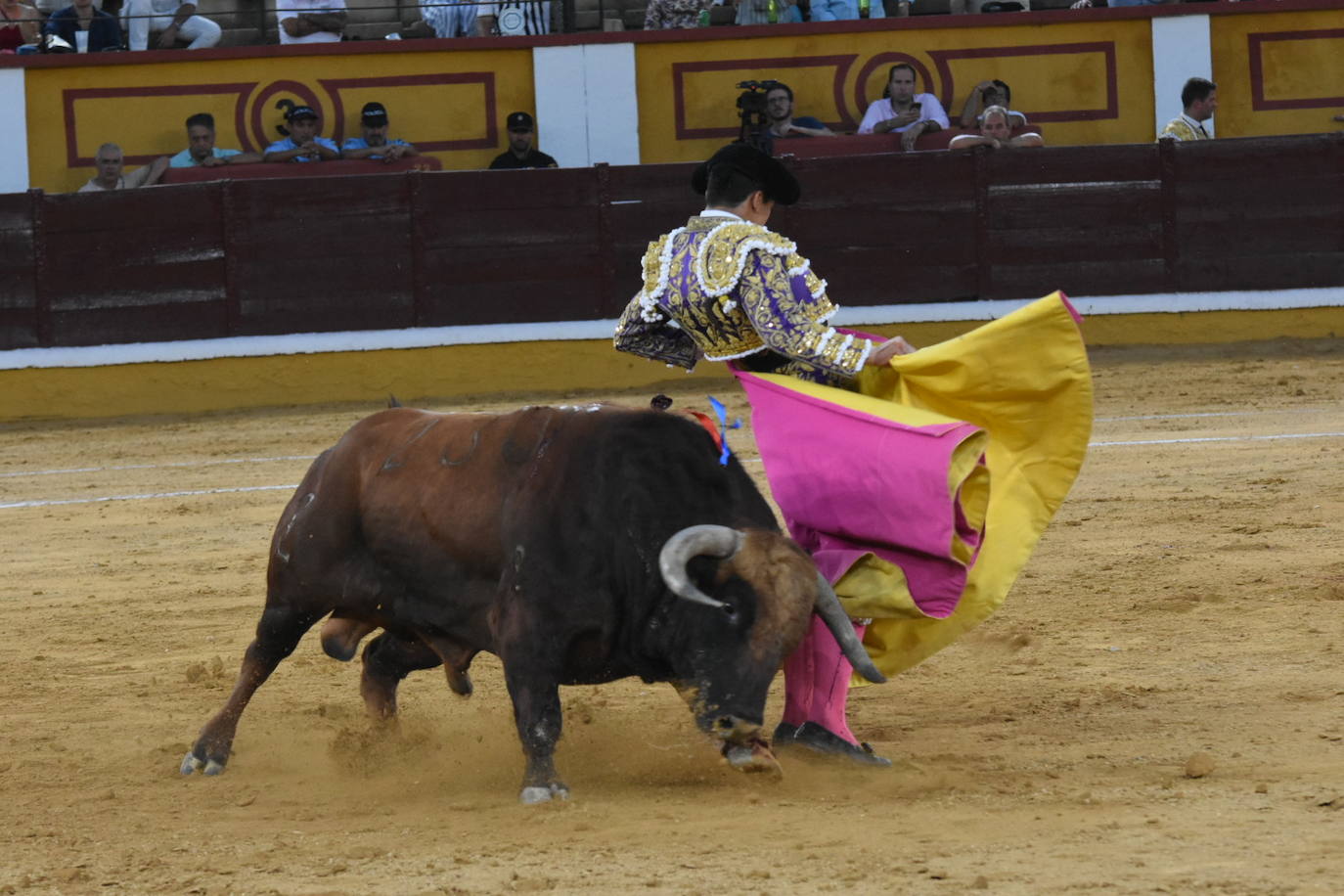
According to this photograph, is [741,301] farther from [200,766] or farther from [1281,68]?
Result: [1281,68]

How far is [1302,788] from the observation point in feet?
9.96

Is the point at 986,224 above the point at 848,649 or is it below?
above

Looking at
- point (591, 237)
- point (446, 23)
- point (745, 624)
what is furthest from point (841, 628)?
point (446, 23)

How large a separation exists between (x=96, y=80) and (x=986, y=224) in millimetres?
5033

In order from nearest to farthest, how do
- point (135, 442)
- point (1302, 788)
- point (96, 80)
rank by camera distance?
point (1302, 788) → point (135, 442) → point (96, 80)

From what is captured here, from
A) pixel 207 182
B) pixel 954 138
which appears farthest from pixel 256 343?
pixel 954 138

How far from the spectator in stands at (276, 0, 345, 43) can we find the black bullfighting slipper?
811 centimetres

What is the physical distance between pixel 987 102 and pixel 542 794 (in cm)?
783

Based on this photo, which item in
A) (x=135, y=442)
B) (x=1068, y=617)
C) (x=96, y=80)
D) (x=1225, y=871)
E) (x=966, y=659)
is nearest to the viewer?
(x=1225, y=871)

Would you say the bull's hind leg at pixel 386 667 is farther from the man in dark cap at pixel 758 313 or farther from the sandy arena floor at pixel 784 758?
the man in dark cap at pixel 758 313

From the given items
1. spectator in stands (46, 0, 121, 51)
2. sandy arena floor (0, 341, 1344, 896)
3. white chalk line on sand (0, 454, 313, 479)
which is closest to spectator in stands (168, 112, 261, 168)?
spectator in stands (46, 0, 121, 51)

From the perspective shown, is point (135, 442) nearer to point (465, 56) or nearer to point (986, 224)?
point (465, 56)

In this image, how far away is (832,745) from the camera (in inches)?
133

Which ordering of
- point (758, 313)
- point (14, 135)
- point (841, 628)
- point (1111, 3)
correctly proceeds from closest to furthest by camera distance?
1. point (841, 628)
2. point (758, 313)
3. point (14, 135)
4. point (1111, 3)
